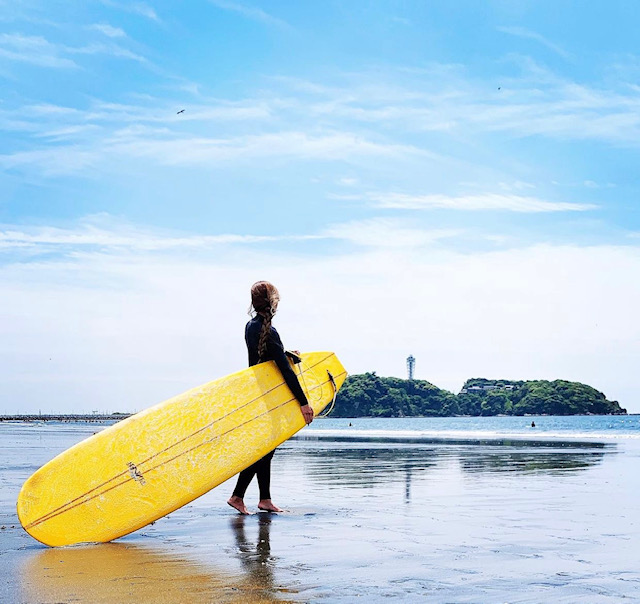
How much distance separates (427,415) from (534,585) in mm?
165539

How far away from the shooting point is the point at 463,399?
169000 mm

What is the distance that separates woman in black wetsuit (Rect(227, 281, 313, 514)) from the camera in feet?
20.7

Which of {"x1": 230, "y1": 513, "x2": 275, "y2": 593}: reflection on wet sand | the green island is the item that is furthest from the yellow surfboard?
the green island

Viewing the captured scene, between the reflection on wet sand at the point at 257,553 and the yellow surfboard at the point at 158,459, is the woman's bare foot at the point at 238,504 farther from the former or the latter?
the yellow surfboard at the point at 158,459

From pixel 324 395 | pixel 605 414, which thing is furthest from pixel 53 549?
pixel 605 414

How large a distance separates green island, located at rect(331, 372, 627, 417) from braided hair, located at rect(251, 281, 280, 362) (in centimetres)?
13842

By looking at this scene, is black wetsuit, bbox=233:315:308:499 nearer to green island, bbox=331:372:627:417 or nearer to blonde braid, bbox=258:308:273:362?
blonde braid, bbox=258:308:273:362

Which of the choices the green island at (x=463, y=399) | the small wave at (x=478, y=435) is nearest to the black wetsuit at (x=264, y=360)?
the small wave at (x=478, y=435)

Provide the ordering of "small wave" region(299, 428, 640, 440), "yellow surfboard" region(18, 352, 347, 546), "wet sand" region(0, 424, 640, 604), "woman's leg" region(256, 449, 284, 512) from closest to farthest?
"wet sand" region(0, 424, 640, 604)
"yellow surfboard" region(18, 352, 347, 546)
"woman's leg" region(256, 449, 284, 512)
"small wave" region(299, 428, 640, 440)

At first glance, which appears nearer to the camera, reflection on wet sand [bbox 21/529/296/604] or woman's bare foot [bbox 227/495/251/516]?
reflection on wet sand [bbox 21/529/296/604]

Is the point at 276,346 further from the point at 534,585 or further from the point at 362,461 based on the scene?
the point at 362,461

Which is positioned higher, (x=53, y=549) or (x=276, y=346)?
(x=276, y=346)

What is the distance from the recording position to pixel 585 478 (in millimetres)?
10000

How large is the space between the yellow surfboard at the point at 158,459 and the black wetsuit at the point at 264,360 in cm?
9
